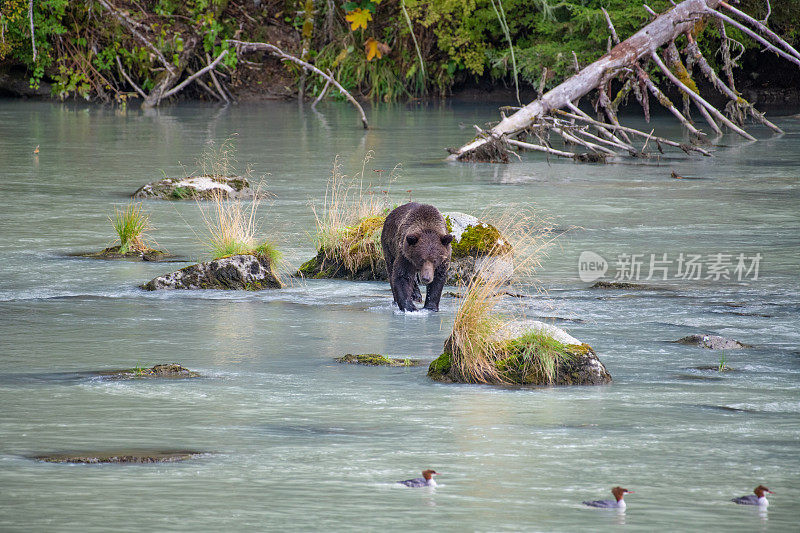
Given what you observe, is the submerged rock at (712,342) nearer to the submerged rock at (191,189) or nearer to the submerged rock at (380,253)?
the submerged rock at (380,253)

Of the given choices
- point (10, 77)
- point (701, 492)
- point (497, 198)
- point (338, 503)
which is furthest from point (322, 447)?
point (10, 77)

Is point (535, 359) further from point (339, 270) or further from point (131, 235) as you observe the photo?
point (131, 235)

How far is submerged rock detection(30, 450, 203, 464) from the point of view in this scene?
5.79m

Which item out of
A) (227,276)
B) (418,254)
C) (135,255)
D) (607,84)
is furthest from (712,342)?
(607,84)

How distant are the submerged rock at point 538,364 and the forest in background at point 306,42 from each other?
2705 centimetres

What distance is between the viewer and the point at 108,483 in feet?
17.6

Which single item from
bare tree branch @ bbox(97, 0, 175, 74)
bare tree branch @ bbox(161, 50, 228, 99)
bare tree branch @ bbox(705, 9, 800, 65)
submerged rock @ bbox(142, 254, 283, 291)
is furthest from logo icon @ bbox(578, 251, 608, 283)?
bare tree branch @ bbox(97, 0, 175, 74)

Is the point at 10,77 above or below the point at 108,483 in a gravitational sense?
above

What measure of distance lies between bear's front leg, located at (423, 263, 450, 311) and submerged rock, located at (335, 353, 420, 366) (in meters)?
1.78

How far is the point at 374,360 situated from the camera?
8.34 metres

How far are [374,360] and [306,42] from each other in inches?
1434

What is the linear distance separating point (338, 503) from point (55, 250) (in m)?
8.94

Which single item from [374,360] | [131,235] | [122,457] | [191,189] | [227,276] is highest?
[191,189]

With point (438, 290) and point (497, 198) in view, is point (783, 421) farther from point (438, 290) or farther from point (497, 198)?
point (497, 198)
